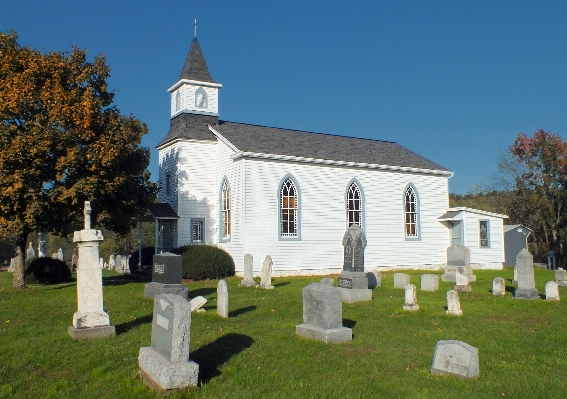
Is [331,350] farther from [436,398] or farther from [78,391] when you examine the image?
[78,391]

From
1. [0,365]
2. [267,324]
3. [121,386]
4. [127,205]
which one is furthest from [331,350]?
[127,205]

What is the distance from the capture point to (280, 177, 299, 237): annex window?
25531 mm

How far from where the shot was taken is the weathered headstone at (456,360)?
754 cm

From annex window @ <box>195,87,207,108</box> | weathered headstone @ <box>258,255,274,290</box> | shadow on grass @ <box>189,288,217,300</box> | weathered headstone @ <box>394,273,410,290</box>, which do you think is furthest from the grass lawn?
annex window @ <box>195,87,207,108</box>

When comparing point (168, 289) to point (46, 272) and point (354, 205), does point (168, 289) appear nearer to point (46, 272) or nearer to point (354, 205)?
point (46, 272)

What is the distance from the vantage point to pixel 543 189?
38.2 m

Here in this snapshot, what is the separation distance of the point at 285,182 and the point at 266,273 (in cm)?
736

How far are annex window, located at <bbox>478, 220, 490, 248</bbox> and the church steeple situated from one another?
651 inches

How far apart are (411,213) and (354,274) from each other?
596 inches

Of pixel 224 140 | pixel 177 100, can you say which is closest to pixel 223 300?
pixel 224 140

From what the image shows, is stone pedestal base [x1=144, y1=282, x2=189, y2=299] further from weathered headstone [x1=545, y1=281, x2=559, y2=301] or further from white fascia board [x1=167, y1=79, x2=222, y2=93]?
white fascia board [x1=167, y1=79, x2=222, y2=93]

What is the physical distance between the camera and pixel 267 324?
37.8 feet

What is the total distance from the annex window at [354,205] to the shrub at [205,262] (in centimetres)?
720

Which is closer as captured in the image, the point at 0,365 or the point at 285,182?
the point at 0,365
